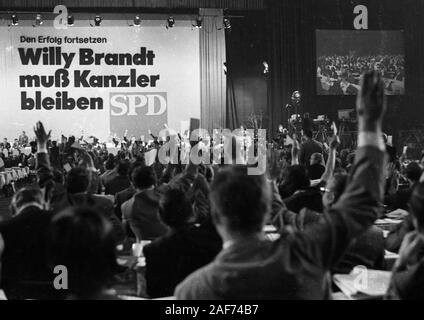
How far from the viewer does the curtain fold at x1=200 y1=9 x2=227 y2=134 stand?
17.0m

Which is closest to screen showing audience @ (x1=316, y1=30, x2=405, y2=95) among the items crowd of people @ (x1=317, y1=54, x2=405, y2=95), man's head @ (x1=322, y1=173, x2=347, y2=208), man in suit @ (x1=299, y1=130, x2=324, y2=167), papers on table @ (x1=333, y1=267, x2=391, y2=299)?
crowd of people @ (x1=317, y1=54, x2=405, y2=95)

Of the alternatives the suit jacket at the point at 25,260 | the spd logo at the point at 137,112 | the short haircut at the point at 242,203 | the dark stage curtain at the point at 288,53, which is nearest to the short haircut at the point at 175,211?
the suit jacket at the point at 25,260

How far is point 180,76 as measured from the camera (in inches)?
680

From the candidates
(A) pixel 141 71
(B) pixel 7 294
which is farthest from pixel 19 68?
(B) pixel 7 294

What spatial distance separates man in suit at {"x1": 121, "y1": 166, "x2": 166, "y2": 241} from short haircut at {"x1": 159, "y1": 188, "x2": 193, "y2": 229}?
128cm

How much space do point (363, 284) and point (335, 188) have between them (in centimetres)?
80

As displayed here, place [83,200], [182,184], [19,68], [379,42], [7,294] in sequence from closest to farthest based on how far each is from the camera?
[7,294] < [83,200] < [182,184] < [379,42] < [19,68]

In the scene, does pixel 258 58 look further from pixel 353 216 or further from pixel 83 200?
pixel 353 216

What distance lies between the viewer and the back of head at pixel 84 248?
1.32m

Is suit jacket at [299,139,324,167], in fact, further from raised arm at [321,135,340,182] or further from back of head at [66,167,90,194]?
back of head at [66,167,90,194]

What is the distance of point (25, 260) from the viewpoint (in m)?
2.85

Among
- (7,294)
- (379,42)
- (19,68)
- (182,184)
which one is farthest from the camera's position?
(19,68)

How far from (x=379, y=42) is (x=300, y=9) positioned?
2.34 m
